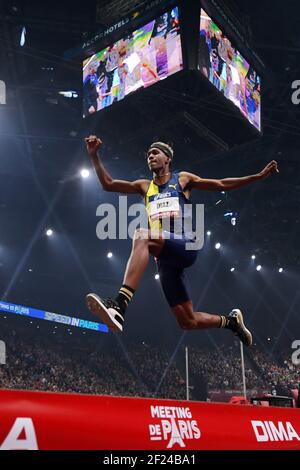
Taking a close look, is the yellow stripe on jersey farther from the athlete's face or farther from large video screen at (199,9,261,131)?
large video screen at (199,9,261,131)

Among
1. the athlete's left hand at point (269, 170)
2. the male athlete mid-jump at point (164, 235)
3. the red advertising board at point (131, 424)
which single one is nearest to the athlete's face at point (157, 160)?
the male athlete mid-jump at point (164, 235)

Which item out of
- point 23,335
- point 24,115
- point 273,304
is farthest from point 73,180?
point 273,304

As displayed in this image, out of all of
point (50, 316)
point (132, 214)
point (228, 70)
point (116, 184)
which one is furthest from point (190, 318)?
point (50, 316)

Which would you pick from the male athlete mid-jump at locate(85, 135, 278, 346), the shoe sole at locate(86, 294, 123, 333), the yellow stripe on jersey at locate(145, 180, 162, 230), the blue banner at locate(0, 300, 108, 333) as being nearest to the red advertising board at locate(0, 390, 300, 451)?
the shoe sole at locate(86, 294, 123, 333)

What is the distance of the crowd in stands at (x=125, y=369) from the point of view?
853 inches

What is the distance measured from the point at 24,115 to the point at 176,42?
22.7 ft

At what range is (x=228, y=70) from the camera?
1052 centimetres

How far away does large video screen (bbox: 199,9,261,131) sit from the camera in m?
9.66

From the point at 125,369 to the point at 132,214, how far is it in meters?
9.53

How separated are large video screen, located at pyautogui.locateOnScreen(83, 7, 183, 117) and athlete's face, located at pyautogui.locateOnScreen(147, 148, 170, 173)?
17.1ft

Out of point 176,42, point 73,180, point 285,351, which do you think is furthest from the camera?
point 285,351

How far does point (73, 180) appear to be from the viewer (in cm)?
1989

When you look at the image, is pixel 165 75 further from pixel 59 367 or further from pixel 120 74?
pixel 59 367

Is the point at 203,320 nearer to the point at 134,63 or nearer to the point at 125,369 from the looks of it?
the point at 134,63
